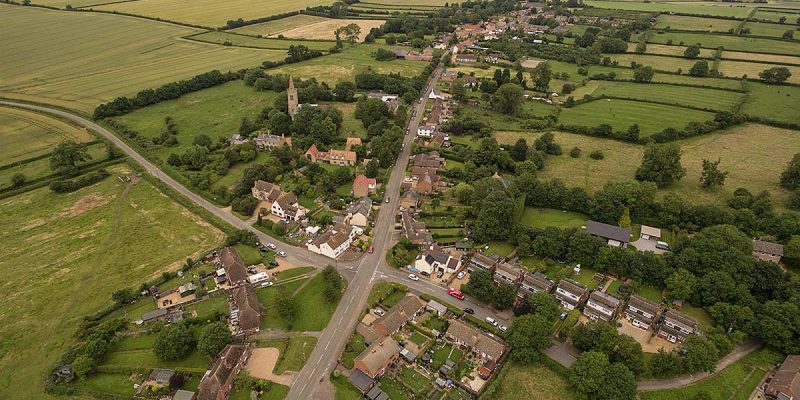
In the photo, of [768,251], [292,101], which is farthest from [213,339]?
[768,251]

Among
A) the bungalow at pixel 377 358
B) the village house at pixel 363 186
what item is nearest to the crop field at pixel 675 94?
the village house at pixel 363 186

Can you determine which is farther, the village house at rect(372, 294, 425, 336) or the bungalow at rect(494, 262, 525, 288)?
the bungalow at rect(494, 262, 525, 288)

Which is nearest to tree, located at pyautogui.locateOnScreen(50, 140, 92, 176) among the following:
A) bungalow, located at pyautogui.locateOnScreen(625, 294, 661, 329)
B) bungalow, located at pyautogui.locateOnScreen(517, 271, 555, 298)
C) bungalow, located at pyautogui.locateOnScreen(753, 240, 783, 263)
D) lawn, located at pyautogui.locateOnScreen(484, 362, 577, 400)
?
bungalow, located at pyautogui.locateOnScreen(517, 271, 555, 298)

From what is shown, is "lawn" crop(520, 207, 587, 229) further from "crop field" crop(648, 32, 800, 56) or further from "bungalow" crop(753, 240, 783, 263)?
"crop field" crop(648, 32, 800, 56)

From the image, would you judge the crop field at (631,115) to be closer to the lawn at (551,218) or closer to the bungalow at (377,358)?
the lawn at (551,218)

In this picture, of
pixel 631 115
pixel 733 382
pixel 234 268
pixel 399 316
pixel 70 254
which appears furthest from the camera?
pixel 631 115

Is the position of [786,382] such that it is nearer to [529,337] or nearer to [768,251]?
[768,251]
